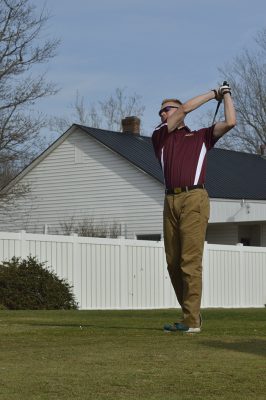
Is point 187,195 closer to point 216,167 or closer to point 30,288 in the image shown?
point 30,288

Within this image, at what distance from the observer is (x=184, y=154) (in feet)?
28.2

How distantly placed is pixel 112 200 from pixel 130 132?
16.1 feet

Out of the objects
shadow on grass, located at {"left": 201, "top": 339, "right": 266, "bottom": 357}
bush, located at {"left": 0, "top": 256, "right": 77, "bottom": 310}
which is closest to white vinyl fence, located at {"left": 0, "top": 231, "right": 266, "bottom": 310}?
bush, located at {"left": 0, "top": 256, "right": 77, "bottom": 310}

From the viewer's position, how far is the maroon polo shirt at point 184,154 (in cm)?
859

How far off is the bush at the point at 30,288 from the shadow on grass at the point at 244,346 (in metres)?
11.1

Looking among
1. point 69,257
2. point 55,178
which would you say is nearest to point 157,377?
point 69,257

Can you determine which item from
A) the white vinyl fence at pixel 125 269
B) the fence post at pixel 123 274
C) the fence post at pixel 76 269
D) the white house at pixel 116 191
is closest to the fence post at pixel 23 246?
the white vinyl fence at pixel 125 269

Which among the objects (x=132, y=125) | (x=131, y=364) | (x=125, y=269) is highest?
(x=132, y=125)

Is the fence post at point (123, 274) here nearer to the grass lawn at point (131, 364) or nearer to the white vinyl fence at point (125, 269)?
the white vinyl fence at point (125, 269)

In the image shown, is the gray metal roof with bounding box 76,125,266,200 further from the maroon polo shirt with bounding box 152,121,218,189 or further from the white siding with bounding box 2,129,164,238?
the maroon polo shirt with bounding box 152,121,218,189

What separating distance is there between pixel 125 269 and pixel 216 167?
1511 centimetres

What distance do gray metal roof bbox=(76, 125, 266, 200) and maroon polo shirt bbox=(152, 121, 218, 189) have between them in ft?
81.8

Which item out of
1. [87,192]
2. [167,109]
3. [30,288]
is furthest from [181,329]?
[87,192]

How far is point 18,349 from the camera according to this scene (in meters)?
7.00
